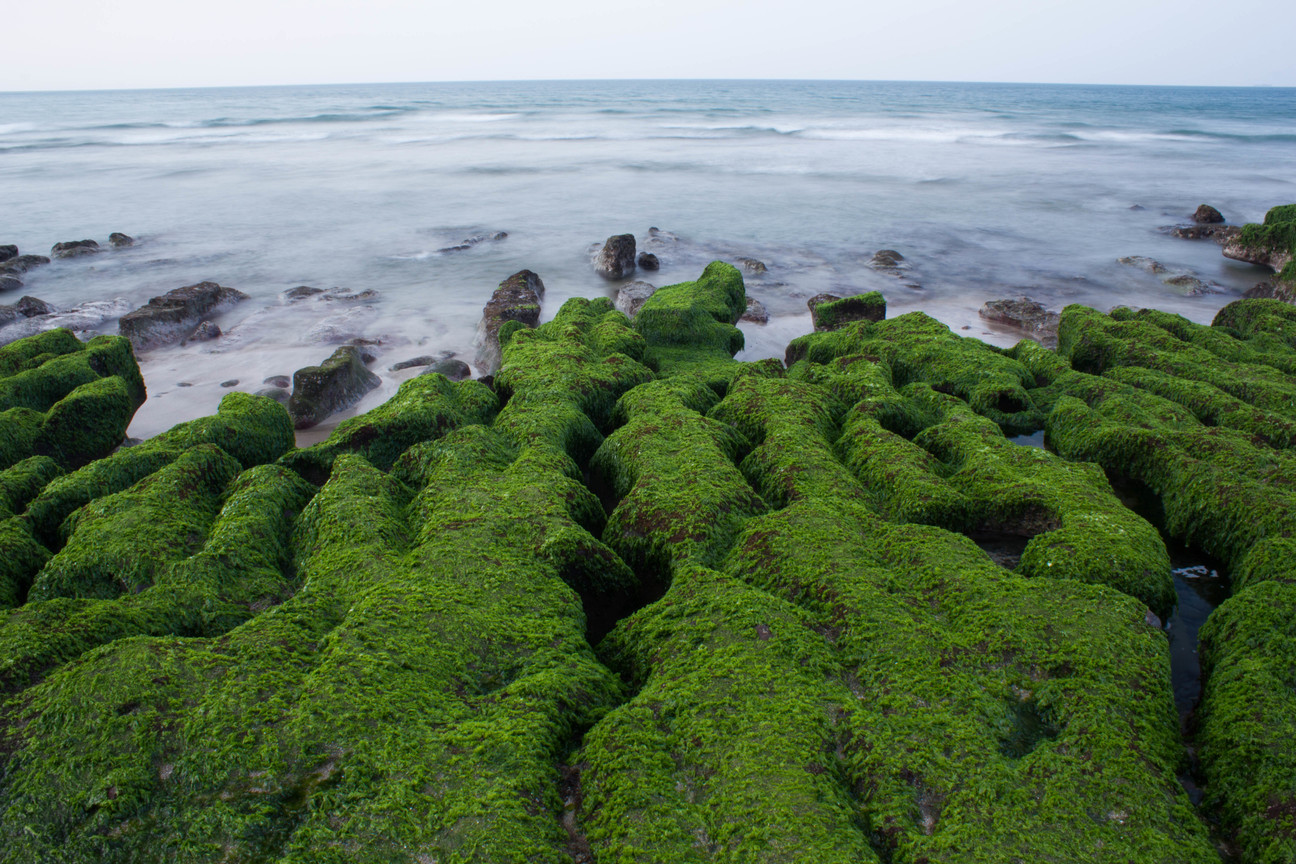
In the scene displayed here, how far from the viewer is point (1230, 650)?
3.15 metres

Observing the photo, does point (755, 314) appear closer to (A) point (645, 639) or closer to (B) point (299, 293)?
(B) point (299, 293)

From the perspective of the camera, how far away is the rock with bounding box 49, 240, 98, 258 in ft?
50.0

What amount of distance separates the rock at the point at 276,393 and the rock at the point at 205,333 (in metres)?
2.60

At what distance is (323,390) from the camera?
770 centimetres

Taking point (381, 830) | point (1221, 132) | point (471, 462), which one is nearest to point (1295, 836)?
point (381, 830)

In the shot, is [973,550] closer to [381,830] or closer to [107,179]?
[381,830]

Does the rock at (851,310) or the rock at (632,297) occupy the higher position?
the rock at (851,310)

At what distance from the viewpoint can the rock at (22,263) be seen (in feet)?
45.8

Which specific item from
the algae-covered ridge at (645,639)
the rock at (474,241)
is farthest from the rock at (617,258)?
the algae-covered ridge at (645,639)

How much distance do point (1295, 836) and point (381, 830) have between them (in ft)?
9.77

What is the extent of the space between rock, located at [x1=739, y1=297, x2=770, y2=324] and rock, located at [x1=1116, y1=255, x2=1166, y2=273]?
9161 millimetres

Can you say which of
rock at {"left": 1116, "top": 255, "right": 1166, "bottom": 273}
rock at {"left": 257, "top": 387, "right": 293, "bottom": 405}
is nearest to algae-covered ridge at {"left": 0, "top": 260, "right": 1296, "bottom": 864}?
rock at {"left": 257, "top": 387, "right": 293, "bottom": 405}

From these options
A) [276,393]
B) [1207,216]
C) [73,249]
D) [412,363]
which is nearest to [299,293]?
[412,363]

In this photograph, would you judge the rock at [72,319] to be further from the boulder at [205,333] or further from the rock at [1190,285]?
the rock at [1190,285]
